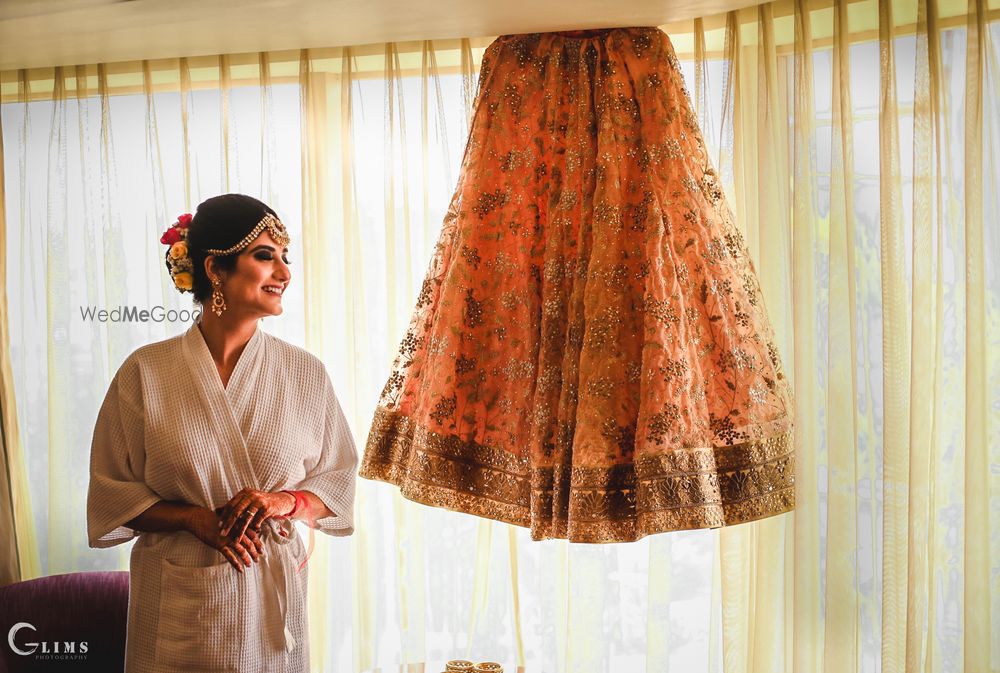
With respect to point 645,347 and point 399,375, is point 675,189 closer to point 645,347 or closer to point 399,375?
point 645,347

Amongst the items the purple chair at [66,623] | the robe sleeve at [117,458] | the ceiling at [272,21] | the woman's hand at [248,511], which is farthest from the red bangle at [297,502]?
the ceiling at [272,21]

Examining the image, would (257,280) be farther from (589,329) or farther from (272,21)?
(589,329)

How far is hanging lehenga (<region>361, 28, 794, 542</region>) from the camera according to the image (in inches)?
57.3

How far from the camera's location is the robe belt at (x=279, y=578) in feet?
5.57

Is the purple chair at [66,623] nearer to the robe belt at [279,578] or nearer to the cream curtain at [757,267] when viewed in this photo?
the cream curtain at [757,267]

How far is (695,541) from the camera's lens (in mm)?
2004

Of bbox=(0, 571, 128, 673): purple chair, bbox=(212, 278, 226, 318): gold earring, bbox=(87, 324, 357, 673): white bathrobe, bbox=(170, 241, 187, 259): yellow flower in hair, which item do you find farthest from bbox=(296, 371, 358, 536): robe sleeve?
bbox=(0, 571, 128, 673): purple chair

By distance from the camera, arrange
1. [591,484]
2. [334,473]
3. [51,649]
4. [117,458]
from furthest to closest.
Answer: [51,649] < [334,473] < [117,458] < [591,484]

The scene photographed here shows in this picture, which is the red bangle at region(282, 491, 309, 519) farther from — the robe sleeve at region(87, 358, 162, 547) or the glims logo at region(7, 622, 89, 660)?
the glims logo at region(7, 622, 89, 660)

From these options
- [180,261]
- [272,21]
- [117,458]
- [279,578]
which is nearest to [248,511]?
[279,578]

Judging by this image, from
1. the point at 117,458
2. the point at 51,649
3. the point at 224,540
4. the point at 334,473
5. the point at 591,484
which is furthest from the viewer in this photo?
the point at 51,649

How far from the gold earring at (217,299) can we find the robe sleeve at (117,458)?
0.22m

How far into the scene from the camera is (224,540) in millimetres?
1608

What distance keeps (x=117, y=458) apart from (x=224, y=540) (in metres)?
0.31
